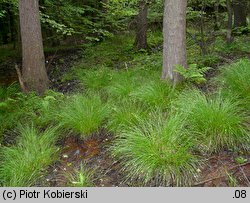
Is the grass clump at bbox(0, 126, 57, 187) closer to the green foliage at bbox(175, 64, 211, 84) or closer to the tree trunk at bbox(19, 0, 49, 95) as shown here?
the green foliage at bbox(175, 64, 211, 84)

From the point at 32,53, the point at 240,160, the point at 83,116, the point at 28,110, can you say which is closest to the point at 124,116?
the point at 83,116

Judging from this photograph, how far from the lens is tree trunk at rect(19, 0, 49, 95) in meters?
8.40

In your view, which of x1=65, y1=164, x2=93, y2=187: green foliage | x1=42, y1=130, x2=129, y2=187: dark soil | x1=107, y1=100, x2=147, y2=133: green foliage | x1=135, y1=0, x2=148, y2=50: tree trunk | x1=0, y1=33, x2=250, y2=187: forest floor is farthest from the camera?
x1=135, y1=0, x2=148, y2=50: tree trunk

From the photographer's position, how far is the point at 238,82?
19.8 ft

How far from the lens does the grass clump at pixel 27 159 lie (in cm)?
473

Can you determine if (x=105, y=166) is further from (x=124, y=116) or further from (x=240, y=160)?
(x=240, y=160)

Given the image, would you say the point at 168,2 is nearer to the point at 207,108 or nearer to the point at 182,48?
the point at 182,48

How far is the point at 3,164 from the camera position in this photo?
5121mm

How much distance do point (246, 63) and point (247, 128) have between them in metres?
2.26

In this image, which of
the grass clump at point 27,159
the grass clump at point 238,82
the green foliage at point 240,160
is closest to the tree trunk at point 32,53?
the grass clump at point 27,159

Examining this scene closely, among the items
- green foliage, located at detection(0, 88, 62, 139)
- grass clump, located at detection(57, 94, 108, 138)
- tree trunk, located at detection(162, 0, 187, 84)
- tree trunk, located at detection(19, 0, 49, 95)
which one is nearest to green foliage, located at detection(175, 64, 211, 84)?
tree trunk, located at detection(162, 0, 187, 84)

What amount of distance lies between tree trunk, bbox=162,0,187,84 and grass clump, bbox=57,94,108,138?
1.77 meters

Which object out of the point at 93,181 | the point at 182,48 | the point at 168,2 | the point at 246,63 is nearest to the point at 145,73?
the point at 182,48

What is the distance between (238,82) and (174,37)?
68.0 inches
